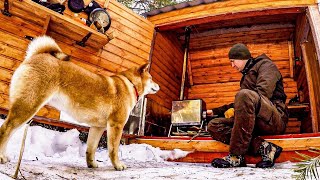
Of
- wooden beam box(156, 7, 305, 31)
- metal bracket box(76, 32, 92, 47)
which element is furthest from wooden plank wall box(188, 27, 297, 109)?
metal bracket box(76, 32, 92, 47)

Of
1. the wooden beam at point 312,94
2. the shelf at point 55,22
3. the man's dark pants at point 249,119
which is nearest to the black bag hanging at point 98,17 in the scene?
the shelf at point 55,22

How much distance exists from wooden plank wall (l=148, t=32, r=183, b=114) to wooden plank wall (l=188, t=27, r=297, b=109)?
653 millimetres

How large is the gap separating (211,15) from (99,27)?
2.63 m

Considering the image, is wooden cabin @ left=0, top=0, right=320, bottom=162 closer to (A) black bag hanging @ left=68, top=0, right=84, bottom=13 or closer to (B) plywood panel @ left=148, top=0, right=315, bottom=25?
(B) plywood panel @ left=148, top=0, right=315, bottom=25

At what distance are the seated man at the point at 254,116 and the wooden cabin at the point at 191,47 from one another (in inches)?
17.0

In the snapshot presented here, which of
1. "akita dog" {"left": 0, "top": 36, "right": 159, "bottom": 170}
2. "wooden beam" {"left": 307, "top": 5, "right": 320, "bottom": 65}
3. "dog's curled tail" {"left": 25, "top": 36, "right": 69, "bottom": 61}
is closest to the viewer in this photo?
"akita dog" {"left": 0, "top": 36, "right": 159, "bottom": 170}

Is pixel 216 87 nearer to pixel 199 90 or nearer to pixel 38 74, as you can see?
pixel 199 90

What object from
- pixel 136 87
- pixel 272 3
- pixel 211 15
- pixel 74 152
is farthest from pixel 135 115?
pixel 272 3

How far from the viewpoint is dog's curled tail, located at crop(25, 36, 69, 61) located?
96.3 inches

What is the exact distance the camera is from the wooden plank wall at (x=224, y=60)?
7.41 m

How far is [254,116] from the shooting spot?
2.84 meters

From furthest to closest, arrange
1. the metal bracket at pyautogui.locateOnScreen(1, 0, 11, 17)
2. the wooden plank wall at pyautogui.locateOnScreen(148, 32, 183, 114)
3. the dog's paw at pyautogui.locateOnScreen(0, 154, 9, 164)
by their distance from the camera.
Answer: the wooden plank wall at pyautogui.locateOnScreen(148, 32, 183, 114) → the metal bracket at pyautogui.locateOnScreen(1, 0, 11, 17) → the dog's paw at pyautogui.locateOnScreen(0, 154, 9, 164)

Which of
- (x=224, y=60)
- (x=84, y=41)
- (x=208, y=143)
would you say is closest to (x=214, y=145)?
(x=208, y=143)

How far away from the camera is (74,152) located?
Result: 3.86 meters
